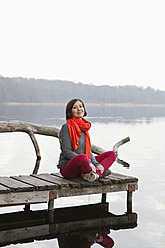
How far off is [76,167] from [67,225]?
3.03ft

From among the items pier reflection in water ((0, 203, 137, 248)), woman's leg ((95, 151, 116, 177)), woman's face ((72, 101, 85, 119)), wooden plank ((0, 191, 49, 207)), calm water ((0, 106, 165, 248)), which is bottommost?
calm water ((0, 106, 165, 248))

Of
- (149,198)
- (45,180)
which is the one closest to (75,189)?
(45,180)

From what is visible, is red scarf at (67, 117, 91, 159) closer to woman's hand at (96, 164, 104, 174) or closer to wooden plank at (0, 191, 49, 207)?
woman's hand at (96, 164, 104, 174)

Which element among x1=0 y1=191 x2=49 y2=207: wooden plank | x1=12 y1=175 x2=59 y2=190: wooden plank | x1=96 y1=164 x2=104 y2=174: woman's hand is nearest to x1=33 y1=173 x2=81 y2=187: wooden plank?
x1=12 y1=175 x2=59 y2=190: wooden plank

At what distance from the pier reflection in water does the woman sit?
0.73 meters

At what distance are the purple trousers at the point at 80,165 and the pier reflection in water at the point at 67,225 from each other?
0.70 m

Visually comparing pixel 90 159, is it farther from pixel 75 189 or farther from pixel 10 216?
pixel 10 216

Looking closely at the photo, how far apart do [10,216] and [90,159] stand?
163cm

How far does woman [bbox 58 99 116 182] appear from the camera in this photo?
6984 millimetres

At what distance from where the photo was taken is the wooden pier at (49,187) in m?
6.44

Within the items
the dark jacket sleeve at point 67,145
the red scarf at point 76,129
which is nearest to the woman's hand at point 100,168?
the red scarf at point 76,129

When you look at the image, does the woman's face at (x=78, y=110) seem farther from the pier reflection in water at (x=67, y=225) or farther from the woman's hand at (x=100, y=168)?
the pier reflection in water at (x=67, y=225)

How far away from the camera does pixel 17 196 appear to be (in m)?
6.46

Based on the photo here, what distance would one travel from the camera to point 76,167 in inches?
279
